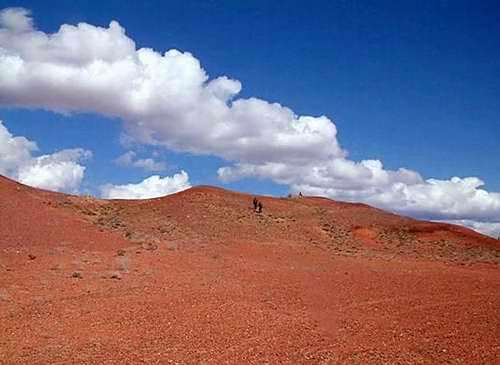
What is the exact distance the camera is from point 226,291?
17297 millimetres

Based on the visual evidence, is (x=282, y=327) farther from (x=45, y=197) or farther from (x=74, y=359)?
(x=45, y=197)

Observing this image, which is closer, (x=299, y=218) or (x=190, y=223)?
(x=190, y=223)

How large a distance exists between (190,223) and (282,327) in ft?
68.7

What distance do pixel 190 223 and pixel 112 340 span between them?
21939mm

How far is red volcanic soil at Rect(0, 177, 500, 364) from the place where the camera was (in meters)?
11.5

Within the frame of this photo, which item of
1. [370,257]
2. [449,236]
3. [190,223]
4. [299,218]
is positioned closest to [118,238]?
[190,223]

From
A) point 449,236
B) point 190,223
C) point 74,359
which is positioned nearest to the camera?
point 74,359

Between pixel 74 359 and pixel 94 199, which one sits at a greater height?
pixel 94 199

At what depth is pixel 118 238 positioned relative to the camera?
2778cm

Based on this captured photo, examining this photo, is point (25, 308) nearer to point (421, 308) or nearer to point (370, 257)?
point (421, 308)

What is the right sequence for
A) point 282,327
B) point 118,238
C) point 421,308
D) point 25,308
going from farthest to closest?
point 118,238 → point 421,308 → point 25,308 → point 282,327

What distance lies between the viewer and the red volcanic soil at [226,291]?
11461 mm

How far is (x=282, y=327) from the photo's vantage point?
13.2m

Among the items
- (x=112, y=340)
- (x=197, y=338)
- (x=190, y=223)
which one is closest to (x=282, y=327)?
(x=197, y=338)
